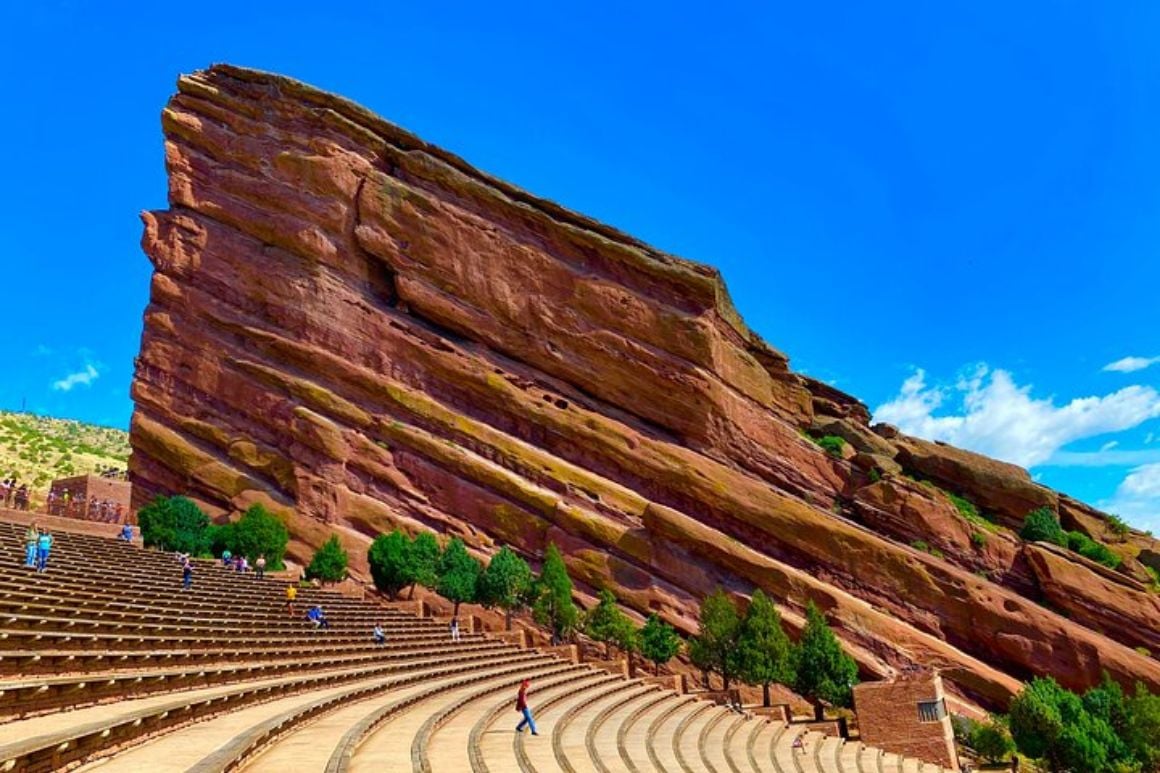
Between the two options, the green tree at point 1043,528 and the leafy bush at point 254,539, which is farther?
the green tree at point 1043,528

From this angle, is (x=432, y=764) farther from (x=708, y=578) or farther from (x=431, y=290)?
(x=431, y=290)

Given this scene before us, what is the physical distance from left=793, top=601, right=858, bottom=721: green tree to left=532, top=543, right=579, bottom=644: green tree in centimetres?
1119

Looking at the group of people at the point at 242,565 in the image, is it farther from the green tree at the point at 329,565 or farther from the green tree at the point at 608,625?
the green tree at the point at 608,625

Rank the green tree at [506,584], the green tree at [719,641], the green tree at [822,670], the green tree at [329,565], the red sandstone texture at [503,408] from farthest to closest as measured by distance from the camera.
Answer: the red sandstone texture at [503,408] < the green tree at [506,584] < the green tree at [329,565] < the green tree at [719,641] < the green tree at [822,670]

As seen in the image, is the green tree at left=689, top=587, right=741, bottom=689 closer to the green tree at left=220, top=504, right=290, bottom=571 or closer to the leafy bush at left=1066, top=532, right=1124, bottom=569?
the green tree at left=220, top=504, right=290, bottom=571

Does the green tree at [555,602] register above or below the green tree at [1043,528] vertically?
below

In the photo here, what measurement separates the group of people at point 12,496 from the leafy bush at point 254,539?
840cm

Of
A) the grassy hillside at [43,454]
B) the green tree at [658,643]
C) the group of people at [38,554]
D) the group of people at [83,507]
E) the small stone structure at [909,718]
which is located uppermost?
the grassy hillside at [43,454]

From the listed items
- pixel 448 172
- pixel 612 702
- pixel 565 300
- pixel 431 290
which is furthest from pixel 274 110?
pixel 612 702

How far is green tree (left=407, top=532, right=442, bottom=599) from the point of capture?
38.7m

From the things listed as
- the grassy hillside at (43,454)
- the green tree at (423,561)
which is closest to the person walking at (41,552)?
the green tree at (423,561)

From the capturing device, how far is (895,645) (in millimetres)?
39281

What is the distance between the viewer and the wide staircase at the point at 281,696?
9.36 meters

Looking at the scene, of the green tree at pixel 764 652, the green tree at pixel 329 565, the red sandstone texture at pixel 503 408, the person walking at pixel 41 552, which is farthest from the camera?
the red sandstone texture at pixel 503 408
